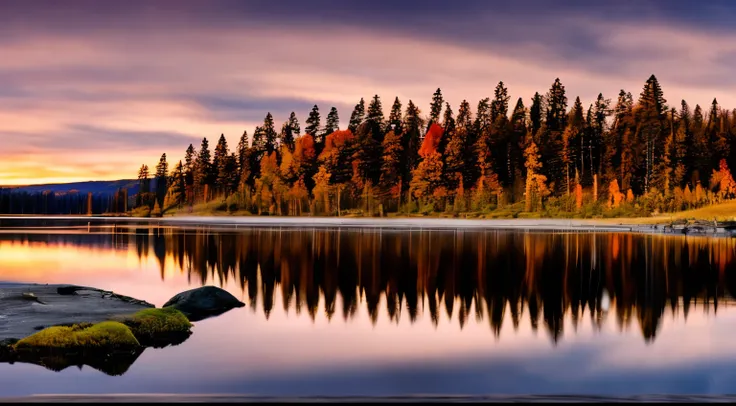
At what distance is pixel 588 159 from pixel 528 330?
15223cm

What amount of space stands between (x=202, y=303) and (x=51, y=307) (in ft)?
15.3

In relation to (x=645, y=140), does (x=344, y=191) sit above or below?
below

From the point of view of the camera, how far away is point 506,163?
16838 centimetres

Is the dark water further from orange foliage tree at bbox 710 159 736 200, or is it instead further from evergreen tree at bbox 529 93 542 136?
evergreen tree at bbox 529 93 542 136

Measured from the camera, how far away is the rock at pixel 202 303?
23.3 m

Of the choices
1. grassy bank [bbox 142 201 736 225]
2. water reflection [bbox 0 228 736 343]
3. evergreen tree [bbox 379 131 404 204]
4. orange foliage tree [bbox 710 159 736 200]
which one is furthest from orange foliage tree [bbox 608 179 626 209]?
water reflection [bbox 0 228 736 343]

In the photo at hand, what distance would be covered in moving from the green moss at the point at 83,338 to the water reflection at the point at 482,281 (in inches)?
312

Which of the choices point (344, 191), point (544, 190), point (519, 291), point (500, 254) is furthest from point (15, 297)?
point (344, 191)

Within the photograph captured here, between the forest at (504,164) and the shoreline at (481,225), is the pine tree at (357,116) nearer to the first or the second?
the forest at (504,164)

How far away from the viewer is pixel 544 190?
14975 centimetres

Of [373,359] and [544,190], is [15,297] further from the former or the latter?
[544,190]

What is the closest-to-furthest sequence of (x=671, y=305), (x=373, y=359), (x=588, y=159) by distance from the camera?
1. (x=373, y=359)
2. (x=671, y=305)
3. (x=588, y=159)

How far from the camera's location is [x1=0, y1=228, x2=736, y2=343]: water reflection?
25.0 m

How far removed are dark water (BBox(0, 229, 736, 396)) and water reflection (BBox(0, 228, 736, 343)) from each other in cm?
13
